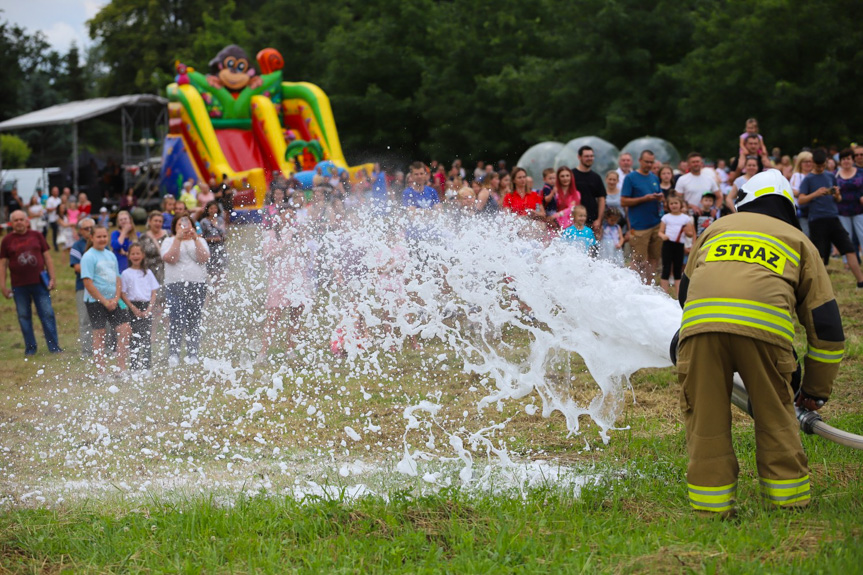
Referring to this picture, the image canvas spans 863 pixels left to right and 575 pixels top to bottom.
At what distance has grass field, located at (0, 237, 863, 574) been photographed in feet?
14.3

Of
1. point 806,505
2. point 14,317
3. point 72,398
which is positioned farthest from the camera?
point 14,317

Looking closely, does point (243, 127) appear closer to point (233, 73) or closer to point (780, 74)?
point (233, 73)

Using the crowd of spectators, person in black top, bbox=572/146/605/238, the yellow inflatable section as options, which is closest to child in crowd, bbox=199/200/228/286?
the crowd of spectators

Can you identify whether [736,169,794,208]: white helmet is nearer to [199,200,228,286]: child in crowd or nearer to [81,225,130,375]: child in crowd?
[199,200,228,286]: child in crowd

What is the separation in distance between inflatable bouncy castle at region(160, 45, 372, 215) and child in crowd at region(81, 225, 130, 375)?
13191 millimetres

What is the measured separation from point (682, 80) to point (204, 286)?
814 inches

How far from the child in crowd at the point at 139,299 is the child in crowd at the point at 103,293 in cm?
10

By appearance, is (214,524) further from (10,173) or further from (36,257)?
(10,173)

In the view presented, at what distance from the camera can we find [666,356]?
5.80m

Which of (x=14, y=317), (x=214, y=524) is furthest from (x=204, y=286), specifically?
(x=14, y=317)

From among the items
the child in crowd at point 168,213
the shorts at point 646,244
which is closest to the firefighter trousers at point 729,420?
the shorts at point 646,244

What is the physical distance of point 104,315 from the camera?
9.81 metres

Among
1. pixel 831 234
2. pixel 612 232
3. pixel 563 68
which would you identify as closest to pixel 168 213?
pixel 612 232

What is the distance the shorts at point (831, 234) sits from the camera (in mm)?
11656
